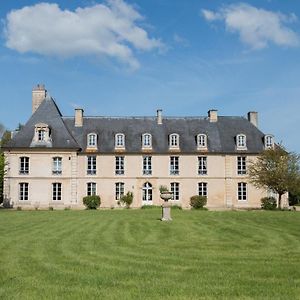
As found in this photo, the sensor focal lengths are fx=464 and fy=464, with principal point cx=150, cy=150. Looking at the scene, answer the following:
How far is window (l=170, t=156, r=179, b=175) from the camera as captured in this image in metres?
39.1

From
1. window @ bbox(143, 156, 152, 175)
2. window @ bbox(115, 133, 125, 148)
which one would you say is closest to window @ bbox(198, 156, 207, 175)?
window @ bbox(143, 156, 152, 175)

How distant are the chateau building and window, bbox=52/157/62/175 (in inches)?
3.2

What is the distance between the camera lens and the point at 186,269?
344 inches

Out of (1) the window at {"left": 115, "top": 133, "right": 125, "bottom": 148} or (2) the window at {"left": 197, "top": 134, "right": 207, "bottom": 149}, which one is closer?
(1) the window at {"left": 115, "top": 133, "right": 125, "bottom": 148}

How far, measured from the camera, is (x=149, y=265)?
9.14m

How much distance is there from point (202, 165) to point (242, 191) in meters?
4.07

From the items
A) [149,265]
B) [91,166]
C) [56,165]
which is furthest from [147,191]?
[149,265]

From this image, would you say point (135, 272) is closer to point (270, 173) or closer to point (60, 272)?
point (60, 272)

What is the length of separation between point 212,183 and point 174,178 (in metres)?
3.27

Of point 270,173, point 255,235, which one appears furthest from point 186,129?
point 255,235

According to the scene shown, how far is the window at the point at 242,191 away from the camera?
39.3m

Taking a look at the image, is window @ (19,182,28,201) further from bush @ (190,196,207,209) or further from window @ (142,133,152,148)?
bush @ (190,196,207,209)

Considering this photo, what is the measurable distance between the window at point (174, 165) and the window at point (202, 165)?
187cm

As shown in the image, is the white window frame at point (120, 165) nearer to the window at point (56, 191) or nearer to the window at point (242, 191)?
the window at point (56, 191)
